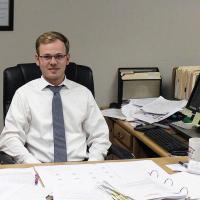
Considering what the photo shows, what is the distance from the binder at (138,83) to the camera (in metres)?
3.30

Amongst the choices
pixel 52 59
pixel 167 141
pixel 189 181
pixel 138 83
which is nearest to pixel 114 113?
pixel 138 83

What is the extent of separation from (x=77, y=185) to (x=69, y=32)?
1.83 m

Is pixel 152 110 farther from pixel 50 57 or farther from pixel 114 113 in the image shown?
pixel 50 57

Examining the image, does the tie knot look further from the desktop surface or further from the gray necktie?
the desktop surface

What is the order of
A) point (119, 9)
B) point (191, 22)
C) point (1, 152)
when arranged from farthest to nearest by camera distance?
point (191, 22)
point (119, 9)
point (1, 152)

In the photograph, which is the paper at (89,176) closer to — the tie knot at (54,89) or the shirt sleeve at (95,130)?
the shirt sleeve at (95,130)

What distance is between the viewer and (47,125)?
219cm

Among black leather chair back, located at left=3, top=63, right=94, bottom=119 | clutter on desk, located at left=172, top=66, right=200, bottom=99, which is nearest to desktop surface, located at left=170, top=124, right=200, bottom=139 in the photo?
black leather chair back, located at left=3, top=63, right=94, bottom=119

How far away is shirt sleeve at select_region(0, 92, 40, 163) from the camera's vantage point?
2066mm

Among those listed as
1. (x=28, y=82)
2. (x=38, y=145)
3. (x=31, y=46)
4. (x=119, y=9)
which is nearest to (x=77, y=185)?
(x=38, y=145)

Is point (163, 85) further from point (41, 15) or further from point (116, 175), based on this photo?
point (116, 175)

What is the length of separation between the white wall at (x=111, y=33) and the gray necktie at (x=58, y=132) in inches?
38.7

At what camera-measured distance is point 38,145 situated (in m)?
2.19

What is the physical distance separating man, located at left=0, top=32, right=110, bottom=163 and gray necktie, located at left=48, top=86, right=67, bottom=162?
0.01 m
